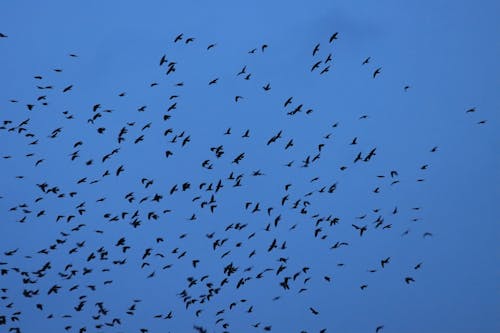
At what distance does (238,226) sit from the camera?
29.1 m

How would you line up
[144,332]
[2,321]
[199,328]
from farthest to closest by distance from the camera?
[199,328] → [144,332] → [2,321]

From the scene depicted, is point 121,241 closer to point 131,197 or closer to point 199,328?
point 131,197

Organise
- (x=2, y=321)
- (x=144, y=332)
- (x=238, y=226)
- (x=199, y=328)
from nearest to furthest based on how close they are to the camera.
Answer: (x=2, y=321), (x=144, y=332), (x=238, y=226), (x=199, y=328)

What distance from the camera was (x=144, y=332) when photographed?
27141mm

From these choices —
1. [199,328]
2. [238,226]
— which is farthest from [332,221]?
[199,328]

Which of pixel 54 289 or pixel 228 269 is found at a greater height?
pixel 54 289

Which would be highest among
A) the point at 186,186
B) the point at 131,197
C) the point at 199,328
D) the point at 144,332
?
the point at 131,197

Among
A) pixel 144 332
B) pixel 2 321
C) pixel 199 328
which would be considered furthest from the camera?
pixel 199 328

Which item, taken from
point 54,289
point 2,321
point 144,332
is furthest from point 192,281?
point 2,321

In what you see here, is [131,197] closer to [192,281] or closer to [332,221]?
[192,281]

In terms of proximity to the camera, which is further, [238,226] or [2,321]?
[238,226]

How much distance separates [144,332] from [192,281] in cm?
376

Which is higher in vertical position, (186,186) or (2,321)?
(186,186)

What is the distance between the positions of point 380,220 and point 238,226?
745cm
